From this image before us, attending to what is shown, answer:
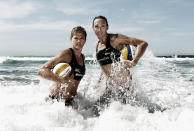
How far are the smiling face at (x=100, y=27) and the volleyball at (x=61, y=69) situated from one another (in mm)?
1268

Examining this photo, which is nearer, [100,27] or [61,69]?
[61,69]

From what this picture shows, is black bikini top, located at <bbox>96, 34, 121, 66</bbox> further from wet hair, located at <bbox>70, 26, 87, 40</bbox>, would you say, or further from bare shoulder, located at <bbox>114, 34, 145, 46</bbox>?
wet hair, located at <bbox>70, 26, 87, 40</bbox>

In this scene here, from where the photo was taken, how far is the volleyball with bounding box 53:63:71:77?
4.52 metres

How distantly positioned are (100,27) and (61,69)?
1.49 meters

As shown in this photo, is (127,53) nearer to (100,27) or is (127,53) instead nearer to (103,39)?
(103,39)

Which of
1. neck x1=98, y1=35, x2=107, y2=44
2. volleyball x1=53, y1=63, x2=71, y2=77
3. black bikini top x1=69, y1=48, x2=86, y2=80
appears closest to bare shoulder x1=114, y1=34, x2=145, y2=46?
neck x1=98, y1=35, x2=107, y2=44

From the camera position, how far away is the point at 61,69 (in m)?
4.54

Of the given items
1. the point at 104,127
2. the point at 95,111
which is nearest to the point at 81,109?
the point at 95,111

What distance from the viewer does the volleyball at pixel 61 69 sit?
4.52m

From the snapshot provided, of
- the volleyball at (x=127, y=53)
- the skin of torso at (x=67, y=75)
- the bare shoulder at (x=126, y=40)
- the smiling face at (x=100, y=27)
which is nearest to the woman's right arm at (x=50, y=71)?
the skin of torso at (x=67, y=75)

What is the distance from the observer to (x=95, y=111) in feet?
18.3

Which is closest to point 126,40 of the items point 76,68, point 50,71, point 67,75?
point 76,68

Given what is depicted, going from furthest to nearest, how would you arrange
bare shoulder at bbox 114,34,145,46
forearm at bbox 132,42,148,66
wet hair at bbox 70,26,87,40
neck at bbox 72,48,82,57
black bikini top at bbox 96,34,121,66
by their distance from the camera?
black bikini top at bbox 96,34,121,66 < bare shoulder at bbox 114,34,145,46 < forearm at bbox 132,42,148,66 < neck at bbox 72,48,82,57 < wet hair at bbox 70,26,87,40

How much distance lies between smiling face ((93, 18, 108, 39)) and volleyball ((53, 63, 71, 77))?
1268 mm
